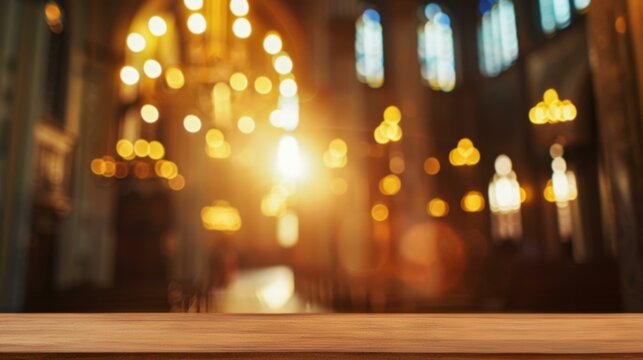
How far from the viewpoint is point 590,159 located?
38.0 ft

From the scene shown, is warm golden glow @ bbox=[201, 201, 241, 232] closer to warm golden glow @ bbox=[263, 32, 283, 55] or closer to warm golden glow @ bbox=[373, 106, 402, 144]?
warm golden glow @ bbox=[373, 106, 402, 144]

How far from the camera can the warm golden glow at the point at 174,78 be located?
5.16 meters

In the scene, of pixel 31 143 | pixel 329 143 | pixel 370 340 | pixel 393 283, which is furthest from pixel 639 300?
pixel 329 143

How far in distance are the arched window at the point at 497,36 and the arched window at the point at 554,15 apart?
1.09 meters

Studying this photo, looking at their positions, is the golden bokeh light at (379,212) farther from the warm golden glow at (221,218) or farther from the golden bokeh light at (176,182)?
the golden bokeh light at (176,182)

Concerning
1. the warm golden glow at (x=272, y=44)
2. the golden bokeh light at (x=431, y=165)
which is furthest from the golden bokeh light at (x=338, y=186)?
the warm golden glow at (x=272, y=44)

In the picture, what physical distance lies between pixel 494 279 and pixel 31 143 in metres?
7.30

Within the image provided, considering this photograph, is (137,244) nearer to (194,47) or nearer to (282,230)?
(194,47)

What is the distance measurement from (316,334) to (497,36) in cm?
1743

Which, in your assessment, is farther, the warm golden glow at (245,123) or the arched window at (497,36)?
the arched window at (497,36)

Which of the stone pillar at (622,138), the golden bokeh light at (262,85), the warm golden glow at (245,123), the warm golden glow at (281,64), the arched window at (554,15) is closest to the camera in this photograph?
the stone pillar at (622,138)

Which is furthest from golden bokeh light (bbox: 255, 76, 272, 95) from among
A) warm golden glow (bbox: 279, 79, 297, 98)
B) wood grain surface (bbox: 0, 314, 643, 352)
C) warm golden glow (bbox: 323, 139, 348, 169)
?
warm golden glow (bbox: 323, 139, 348, 169)

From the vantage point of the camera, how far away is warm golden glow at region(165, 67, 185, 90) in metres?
5.16

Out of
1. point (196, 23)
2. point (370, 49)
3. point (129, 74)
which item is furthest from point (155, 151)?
point (370, 49)
